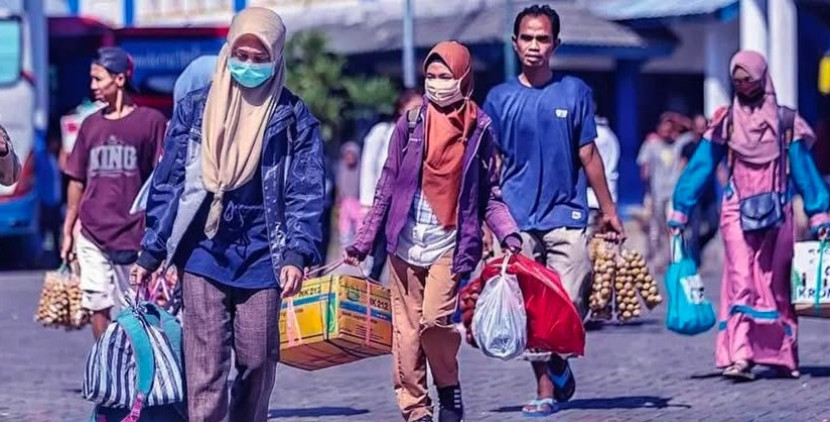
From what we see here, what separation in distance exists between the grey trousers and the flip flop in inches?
107

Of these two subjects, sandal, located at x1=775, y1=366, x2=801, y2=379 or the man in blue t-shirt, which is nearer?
the man in blue t-shirt

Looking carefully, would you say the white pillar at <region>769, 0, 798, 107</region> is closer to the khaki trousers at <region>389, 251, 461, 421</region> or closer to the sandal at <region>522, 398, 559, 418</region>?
the sandal at <region>522, 398, 559, 418</region>

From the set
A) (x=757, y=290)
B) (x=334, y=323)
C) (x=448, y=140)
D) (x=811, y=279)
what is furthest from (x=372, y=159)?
(x=334, y=323)

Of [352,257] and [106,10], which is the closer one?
[352,257]

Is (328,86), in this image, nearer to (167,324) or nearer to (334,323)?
(334,323)

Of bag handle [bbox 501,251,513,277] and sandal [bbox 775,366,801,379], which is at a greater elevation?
bag handle [bbox 501,251,513,277]

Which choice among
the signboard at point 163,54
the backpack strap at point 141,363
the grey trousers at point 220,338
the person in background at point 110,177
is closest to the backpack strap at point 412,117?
the grey trousers at point 220,338

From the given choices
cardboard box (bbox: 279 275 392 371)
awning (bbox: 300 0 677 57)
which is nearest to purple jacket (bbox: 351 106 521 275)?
cardboard box (bbox: 279 275 392 371)

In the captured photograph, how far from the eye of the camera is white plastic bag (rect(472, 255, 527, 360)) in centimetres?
873

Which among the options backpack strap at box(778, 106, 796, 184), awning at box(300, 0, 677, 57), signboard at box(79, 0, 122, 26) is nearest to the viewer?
backpack strap at box(778, 106, 796, 184)

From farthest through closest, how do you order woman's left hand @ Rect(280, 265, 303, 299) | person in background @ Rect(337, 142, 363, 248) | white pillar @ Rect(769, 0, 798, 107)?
white pillar @ Rect(769, 0, 798, 107), person in background @ Rect(337, 142, 363, 248), woman's left hand @ Rect(280, 265, 303, 299)

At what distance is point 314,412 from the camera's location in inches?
396

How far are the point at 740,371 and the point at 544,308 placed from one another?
2.50 meters

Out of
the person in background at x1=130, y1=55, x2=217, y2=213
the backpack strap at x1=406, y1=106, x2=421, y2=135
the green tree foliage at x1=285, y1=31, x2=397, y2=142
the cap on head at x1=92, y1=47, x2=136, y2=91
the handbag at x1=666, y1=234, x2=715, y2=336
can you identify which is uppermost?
the green tree foliage at x1=285, y1=31, x2=397, y2=142
